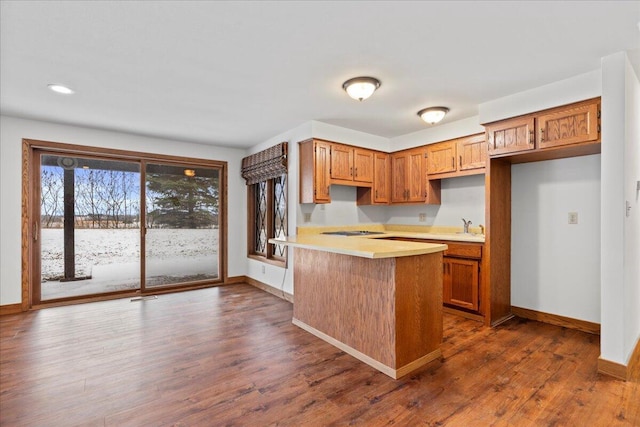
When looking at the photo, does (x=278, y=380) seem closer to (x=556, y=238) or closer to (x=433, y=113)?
(x=433, y=113)

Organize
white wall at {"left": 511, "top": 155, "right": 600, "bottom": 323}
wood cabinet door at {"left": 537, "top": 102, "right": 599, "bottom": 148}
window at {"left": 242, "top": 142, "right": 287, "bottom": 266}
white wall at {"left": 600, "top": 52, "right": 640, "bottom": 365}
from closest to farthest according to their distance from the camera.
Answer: white wall at {"left": 600, "top": 52, "right": 640, "bottom": 365}, wood cabinet door at {"left": 537, "top": 102, "right": 599, "bottom": 148}, white wall at {"left": 511, "top": 155, "right": 600, "bottom": 323}, window at {"left": 242, "top": 142, "right": 287, "bottom": 266}

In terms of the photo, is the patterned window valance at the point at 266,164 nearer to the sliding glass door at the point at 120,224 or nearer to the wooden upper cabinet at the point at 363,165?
the sliding glass door at the point at 120,224

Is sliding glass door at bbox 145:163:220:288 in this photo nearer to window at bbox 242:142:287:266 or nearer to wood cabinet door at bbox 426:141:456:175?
window at bbox 242:142:287:266

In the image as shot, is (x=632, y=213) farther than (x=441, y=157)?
No

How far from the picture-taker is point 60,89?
9.59 feet

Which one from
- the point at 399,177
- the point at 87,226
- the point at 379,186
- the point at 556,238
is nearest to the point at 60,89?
the point at 87,226

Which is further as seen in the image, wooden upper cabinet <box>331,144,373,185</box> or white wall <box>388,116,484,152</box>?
wooden upper cabinet <box>331,144,373,185</box>

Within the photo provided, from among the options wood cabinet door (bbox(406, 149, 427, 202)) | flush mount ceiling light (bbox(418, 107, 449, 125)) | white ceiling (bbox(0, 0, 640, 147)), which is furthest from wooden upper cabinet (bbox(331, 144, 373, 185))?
flush mount ceiling light (bbox(418, 107, 449, 125))

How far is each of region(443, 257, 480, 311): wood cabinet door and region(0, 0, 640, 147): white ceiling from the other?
1826mm

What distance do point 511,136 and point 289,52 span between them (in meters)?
2.38

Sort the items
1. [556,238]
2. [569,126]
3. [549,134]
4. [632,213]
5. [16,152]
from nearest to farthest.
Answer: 1. [632,213]
2. [569,126]
3. [549,134]
4. [556,238]
5. [16,152]

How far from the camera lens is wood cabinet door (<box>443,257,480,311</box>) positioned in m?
3.45

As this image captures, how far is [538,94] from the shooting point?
2916 mm

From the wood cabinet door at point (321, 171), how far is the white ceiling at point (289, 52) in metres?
0.55
